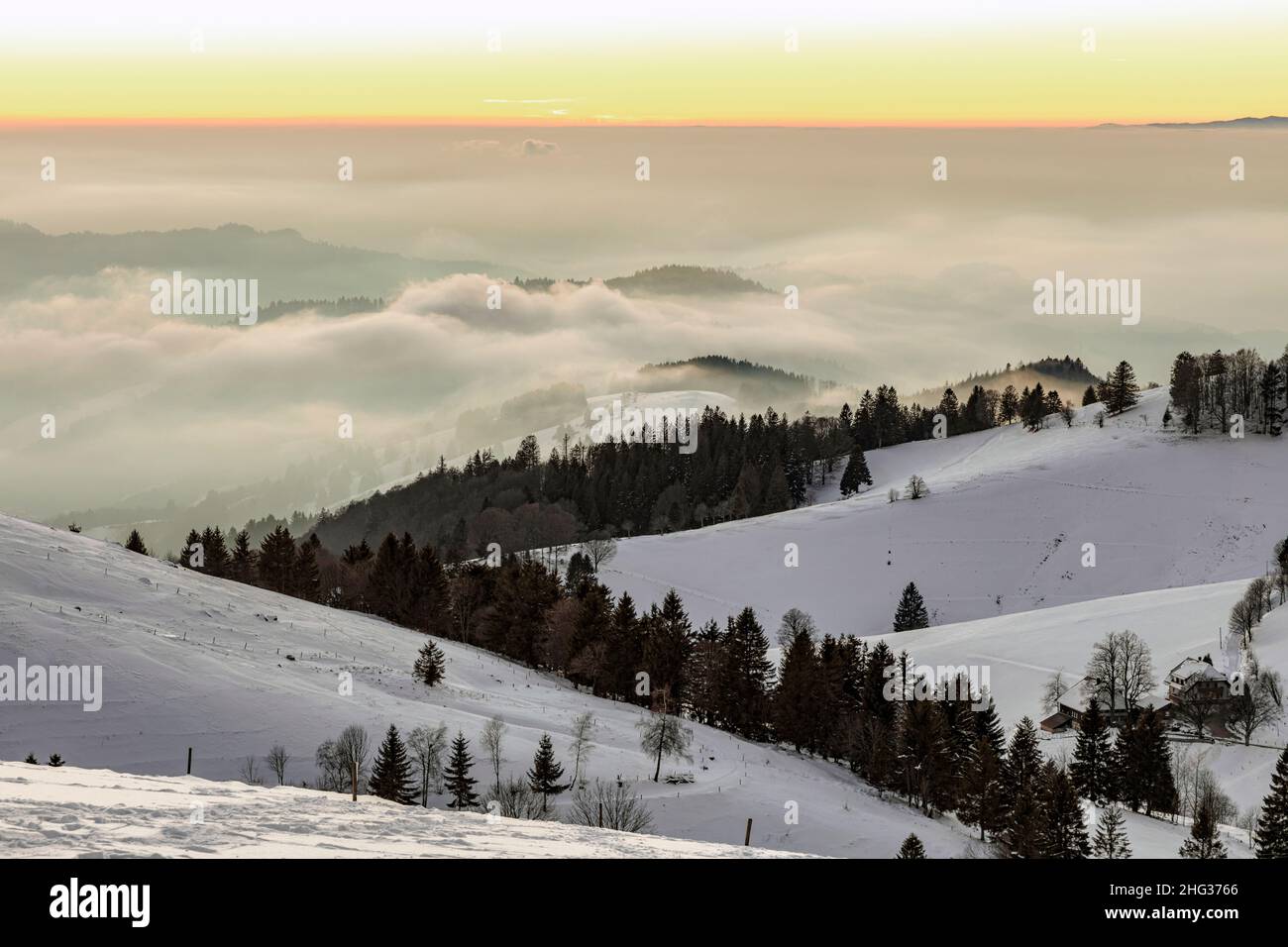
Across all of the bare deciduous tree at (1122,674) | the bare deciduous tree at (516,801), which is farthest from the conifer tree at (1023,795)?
the bare deciduous tree at (516,801)

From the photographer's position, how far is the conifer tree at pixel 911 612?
16075cm

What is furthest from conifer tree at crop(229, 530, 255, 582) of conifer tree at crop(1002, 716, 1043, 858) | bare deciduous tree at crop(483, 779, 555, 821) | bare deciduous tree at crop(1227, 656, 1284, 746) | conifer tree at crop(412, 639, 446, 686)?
bare deciduous tree at crop(1227, 656, 1284, 746)

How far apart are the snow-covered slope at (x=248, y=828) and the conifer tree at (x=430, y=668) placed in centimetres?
5119

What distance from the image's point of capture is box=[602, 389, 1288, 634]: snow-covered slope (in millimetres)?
170125

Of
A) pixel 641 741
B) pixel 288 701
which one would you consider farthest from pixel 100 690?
pixel 641 741

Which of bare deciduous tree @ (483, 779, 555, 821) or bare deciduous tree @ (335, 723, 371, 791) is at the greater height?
bare deciduous tree @ (335, 723, 371, 791)

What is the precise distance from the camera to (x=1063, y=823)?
2442 inches

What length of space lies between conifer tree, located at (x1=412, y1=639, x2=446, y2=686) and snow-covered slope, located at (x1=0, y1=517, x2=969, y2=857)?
902 mm

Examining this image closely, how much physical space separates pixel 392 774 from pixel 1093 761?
4749 centimetres

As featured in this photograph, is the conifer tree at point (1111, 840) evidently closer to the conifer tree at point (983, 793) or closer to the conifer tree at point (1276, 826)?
the conifer tree at point (983, 793)

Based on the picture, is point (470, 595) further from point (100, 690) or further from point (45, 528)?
point (100, 690)

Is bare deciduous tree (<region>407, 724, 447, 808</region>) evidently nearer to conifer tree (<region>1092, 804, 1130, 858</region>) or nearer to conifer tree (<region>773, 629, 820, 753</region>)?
conifer tree (<region>773, 629, 820, 753</region>)

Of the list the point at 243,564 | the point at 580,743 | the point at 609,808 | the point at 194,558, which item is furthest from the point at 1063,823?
the point at 194,558

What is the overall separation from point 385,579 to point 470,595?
8242mm
